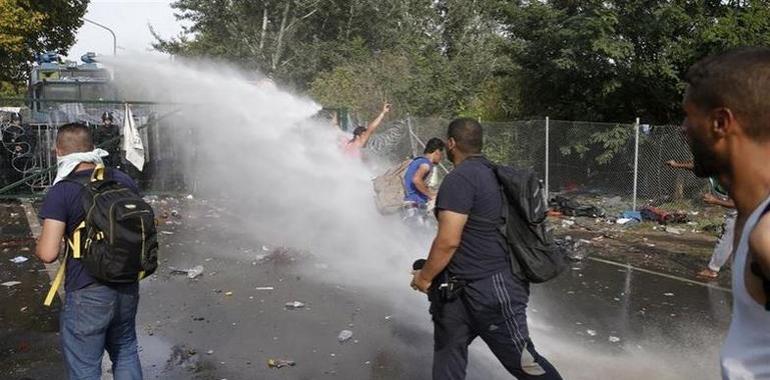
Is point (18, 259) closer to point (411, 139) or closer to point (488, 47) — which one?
point (411, 139)

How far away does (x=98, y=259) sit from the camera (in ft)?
11.0

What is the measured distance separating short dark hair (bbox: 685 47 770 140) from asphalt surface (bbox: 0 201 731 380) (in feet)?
11.6

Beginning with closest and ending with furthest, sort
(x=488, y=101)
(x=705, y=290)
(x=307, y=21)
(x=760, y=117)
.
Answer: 1. (x=760, y=117)
2. (x=705, y=290)
3. (x=488, y=101)
4. (x=307, y=21)

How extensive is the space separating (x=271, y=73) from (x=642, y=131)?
19707mm

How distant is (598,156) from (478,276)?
1195 cm

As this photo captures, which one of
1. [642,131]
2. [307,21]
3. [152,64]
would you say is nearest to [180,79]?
[152,64]

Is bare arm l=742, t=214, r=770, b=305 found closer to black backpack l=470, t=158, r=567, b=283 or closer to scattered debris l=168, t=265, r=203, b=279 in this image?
black backpack l=470, t=158, r=567, b=283

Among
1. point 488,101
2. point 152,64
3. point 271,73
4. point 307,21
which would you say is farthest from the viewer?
point 307,21

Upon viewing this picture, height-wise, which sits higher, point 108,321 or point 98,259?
point 98,259

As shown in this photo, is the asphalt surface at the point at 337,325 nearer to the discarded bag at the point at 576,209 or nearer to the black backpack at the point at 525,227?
the black backpack at the point at 525,227

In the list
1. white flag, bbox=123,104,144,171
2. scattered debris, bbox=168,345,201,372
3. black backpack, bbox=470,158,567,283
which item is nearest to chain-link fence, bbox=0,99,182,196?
white flag, bbox=123,104,144,171

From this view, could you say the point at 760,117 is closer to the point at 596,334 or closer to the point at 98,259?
the point at 98,259

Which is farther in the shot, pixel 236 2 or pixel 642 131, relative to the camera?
pixel 236 2

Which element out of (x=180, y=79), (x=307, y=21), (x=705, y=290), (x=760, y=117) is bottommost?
(x=705, y=290)
